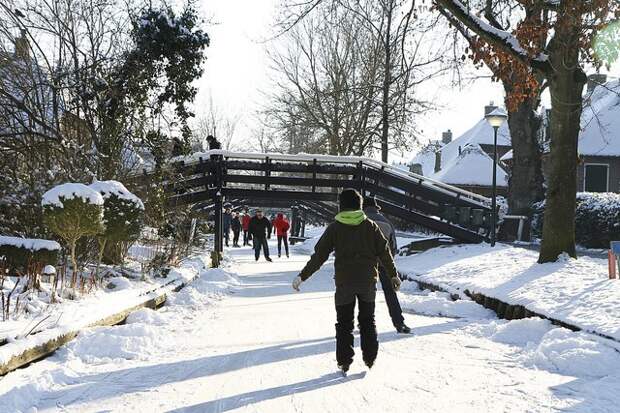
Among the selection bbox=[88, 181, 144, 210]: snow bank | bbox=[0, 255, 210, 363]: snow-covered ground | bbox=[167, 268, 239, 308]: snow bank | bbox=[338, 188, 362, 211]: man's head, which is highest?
bbox=[88, 181, 144, 210]: snow bank

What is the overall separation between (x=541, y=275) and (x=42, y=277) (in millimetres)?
8154

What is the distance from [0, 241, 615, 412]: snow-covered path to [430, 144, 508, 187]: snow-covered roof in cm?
3661

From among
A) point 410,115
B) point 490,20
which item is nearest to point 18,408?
point 490,20

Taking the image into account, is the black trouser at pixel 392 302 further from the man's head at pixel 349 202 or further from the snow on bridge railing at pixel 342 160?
the snow on bridge railing at pixel 342 160

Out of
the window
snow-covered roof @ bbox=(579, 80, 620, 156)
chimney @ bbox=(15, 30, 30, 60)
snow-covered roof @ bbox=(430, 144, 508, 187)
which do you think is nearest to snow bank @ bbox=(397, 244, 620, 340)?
chimney @ bbox=(15, 30, 30, 60)

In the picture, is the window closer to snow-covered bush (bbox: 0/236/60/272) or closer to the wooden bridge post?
the wooden bridge post

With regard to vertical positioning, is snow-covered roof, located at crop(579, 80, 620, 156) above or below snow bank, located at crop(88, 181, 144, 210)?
above

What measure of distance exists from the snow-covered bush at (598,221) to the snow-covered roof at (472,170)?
22839mm

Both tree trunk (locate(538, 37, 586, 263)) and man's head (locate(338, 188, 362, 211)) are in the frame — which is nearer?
man's head (locate(338, 188, 362, 211))

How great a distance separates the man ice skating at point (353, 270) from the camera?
19.1 ft

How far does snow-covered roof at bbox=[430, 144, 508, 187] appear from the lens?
44250 mm

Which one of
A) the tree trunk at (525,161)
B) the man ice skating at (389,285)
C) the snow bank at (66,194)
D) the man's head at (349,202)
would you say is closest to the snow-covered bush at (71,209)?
the snow bank at (66,194)

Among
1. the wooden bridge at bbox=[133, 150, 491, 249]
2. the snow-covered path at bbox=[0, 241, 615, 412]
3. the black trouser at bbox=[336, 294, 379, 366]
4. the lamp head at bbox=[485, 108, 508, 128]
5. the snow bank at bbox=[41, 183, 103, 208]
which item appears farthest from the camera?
the wooden bridge at bbox=[133, 150, 491, 249]

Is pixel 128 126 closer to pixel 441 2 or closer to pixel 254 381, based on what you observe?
pixel 441 2
